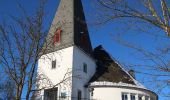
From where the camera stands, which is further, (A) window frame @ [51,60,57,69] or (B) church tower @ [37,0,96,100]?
(A) window frame @ [51,60,57,69]

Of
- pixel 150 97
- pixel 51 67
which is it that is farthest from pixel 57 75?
pixel 150 97

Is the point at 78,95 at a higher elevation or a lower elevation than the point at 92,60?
lower

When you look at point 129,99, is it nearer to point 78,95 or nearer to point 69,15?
point 78,95

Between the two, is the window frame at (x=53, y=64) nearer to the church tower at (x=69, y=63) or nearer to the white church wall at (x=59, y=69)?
the church tower at (x=69, y=63)

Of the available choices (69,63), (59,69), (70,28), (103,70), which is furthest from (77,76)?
(70,28)

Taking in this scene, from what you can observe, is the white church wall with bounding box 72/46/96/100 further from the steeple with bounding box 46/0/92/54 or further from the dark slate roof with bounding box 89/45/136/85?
the dark slate roof with bounding box 89/45/136/85

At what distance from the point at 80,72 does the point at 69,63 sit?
70.0 inches

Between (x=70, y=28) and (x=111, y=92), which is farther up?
(x=70, y=28)

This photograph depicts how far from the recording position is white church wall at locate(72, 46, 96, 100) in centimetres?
3058

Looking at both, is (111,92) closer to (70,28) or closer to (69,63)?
(69,63)

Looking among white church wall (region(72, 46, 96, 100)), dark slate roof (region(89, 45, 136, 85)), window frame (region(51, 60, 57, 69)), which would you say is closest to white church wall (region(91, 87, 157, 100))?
dark slate roof (region(89, 45, 136, 85))

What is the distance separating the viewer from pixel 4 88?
2636 centimetres

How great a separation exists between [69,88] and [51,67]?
3988 millimetres

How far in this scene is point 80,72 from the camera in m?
32.1
